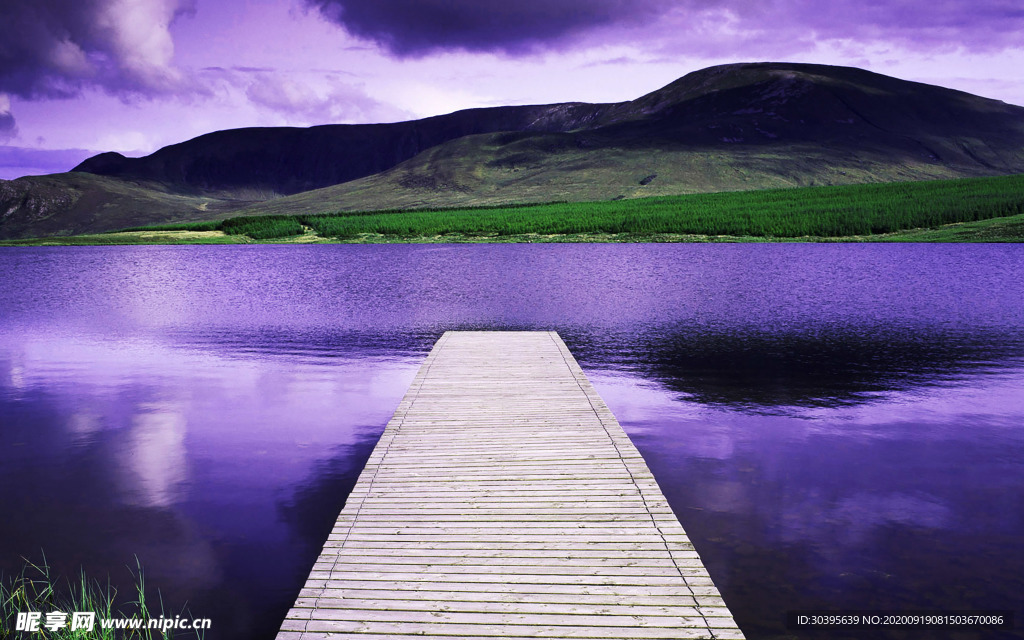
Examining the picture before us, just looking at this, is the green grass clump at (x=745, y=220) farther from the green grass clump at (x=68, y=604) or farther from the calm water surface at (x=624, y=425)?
the green grass clump at (x=68, y=604)

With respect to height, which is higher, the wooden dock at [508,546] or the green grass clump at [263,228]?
the green grass clump at [263,228]

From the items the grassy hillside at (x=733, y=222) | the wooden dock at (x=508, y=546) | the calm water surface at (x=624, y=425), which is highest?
the grassy hillside at (x=733, y=222)

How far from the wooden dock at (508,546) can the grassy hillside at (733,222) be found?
262 ft

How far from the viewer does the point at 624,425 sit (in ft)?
47.1

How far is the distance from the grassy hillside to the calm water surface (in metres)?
52.8

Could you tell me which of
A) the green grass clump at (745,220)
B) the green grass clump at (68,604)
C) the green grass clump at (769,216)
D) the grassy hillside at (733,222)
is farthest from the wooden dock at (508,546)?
the green grass clump at (769,216)

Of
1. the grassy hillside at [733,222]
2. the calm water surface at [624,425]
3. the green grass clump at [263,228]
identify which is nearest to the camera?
the calm water surface at [624,425]

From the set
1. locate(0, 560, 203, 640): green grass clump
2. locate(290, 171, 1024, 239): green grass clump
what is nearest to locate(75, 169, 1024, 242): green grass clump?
locate(290, 171, 1024, 239): green grass clump

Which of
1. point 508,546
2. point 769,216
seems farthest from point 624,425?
point 769,216

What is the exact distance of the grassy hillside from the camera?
276 feet

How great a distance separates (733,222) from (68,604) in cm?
9337

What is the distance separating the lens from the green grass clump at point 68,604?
7.11 meters

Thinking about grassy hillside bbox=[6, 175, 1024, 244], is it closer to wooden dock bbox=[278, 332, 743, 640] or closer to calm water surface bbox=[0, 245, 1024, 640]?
calm water surface bbox=[0, 245, 1024, 640]

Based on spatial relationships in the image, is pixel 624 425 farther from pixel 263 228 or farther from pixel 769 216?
pixel 263 228
